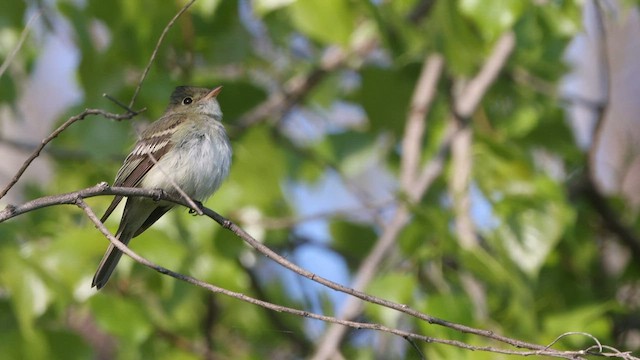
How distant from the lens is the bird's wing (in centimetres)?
505

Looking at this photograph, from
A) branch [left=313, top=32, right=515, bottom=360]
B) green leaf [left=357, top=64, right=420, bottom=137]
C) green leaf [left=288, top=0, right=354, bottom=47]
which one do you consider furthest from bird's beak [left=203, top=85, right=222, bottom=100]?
green leaf [left=357, top=64, right=420, bottom=137]

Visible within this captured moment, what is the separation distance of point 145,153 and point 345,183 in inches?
85.0

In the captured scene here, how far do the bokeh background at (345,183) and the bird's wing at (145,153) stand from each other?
1.30ft

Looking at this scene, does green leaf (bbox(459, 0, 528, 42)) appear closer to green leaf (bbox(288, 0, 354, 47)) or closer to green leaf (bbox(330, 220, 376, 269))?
green leaf (bbox(288, 0, 354, 47))

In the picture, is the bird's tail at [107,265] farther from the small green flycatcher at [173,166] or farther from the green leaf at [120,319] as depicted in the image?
the green leaf at [120,319]

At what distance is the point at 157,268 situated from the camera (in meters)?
2.95

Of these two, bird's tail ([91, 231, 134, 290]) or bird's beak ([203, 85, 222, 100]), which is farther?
bird's beak ([203, 85, 222, 100])

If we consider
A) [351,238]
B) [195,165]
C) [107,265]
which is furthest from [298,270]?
[351,238]

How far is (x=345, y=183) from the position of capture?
271 inches

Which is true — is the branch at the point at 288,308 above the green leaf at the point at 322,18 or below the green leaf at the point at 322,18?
below

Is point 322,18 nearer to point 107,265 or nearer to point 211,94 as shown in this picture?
point 211,94

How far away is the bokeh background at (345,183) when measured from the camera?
5.25m

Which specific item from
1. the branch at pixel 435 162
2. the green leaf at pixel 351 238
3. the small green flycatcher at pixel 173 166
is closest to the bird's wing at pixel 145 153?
the small green flycatcher at pixel 173 166

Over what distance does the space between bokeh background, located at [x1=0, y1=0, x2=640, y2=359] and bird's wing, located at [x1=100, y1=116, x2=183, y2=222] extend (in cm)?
40
